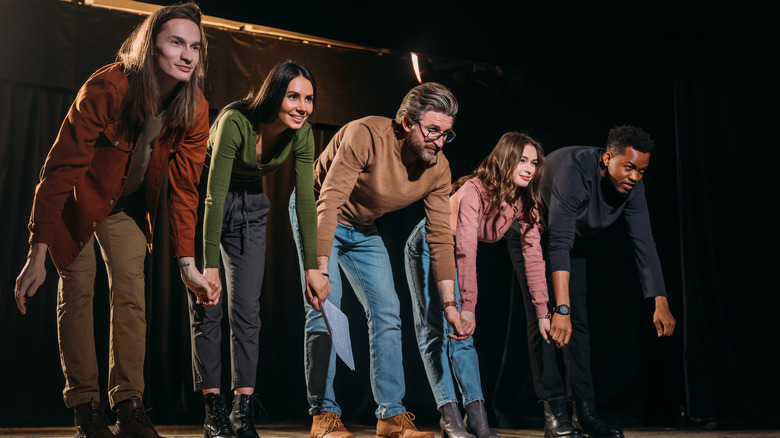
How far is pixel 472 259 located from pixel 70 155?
4.70ft

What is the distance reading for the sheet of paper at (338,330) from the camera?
2.15 metres

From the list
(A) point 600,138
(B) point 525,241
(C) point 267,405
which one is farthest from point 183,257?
(A) point 600,138

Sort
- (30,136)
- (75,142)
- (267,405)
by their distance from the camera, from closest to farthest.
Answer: (75,142) < (30,136) < (267,405)

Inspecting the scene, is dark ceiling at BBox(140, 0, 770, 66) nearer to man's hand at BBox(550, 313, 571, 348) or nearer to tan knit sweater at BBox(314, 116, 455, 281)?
tan knit sweater at BBox(314, 116, 455, 281)

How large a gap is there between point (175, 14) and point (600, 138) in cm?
316

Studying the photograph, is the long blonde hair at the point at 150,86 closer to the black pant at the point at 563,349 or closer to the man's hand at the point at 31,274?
the man's hand at the point at 31,274

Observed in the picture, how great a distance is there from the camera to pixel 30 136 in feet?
12.2

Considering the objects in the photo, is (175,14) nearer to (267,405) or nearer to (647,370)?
(267,405)

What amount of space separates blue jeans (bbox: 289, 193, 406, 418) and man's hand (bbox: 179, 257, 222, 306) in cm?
46

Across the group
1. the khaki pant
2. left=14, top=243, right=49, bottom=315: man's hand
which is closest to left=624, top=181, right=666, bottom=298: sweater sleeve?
the khaki pant

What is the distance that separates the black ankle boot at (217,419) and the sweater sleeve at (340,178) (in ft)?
1.91

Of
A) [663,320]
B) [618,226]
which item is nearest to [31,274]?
[663,320]

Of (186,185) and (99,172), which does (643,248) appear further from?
(99,172)

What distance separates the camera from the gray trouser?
88.0 inches
